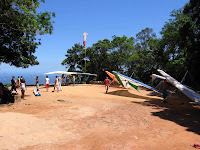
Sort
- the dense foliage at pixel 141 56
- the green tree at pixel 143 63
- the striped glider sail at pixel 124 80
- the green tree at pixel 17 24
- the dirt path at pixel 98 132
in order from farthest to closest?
the green tree at pixel 143 63
the dense foliage at pixel 141 56
the striped glider sail at pixel 124 80
the green tree at pixel 17 24
the dirt path at pixel 98 132

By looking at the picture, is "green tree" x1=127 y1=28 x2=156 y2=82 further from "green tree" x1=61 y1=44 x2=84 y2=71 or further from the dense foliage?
"green tree" x1=61 y1=44 x2=84 y2=71

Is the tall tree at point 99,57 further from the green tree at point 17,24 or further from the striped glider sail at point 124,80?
the green tree at point 17,24

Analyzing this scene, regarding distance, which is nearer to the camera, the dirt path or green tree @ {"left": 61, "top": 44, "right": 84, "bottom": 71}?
the dirt path

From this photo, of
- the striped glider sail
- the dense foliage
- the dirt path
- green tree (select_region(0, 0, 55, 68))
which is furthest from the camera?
the dense foliage

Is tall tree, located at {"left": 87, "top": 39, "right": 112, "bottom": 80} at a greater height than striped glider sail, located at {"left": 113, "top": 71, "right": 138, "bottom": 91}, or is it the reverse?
tall tree, located at {"left": 87, "top": 39, "right": 112, "bottom": 80}

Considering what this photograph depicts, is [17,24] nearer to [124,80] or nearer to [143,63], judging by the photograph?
[124,80]

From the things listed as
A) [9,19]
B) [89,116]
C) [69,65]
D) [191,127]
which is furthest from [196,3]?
[69,65]

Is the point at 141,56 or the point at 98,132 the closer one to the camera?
the point at 98,132

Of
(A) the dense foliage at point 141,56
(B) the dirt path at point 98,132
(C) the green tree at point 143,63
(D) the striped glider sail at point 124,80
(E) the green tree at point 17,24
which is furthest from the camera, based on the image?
(C) the green tree at point 143,63

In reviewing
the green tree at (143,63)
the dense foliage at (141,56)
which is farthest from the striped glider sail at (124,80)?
the green tree at (143,63)

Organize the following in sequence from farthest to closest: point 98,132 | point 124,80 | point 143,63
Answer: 1. point 143,63
2. point 124,80
3. point 98,132

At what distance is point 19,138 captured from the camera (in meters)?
4.48

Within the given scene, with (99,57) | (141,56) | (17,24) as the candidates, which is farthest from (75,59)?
(17,24)

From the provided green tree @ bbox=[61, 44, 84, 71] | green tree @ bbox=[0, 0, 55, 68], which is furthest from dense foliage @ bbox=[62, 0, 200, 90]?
green tree @ bbox=[0, 0, 55, 68]
